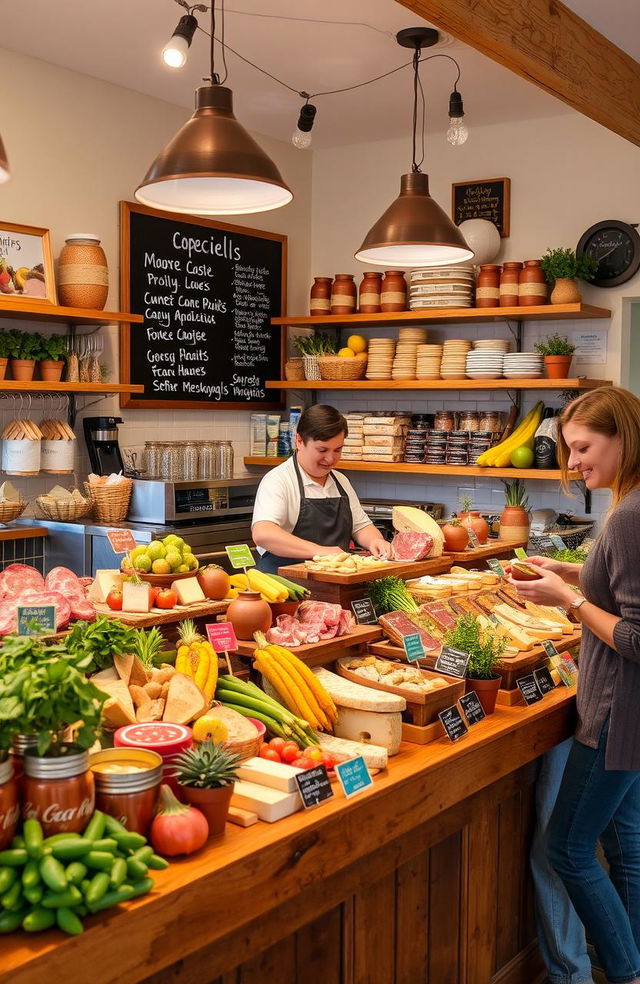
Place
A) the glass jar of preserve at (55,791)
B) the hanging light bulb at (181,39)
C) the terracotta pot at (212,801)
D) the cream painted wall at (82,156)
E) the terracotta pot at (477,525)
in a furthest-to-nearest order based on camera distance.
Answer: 1. the cream painted wall at (82,156)
2. the terracotta pot at (477,525)
3. the hanging light bulb at (181,39)
4. the terracotta pot at (212,801)
5. the glass jar of preserve at (55,791)

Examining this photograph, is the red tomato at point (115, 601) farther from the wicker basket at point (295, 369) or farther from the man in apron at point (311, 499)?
the wicker basket at point (295, 369)

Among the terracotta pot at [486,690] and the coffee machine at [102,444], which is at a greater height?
the coffee machine at [102,444]

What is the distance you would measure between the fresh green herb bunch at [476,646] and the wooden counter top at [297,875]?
139 millimetres

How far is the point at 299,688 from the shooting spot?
2713 mm

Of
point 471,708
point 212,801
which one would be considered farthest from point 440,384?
point 212,801

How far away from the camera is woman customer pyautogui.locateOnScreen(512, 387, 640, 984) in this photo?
8.95 ft

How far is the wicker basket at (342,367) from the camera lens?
6555 mm

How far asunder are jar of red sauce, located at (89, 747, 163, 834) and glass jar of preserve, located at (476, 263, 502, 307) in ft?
15.1

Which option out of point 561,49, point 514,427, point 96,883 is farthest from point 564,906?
point 514,427

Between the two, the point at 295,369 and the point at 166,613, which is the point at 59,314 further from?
the point at 166,613

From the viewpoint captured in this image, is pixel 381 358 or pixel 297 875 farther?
pixel 381 358

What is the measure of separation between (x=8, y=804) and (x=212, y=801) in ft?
1.43

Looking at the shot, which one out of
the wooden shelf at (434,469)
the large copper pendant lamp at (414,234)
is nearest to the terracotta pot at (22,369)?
the large copper pendant lamp at (414,234)

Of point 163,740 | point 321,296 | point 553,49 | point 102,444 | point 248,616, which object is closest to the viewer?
point 163,740
